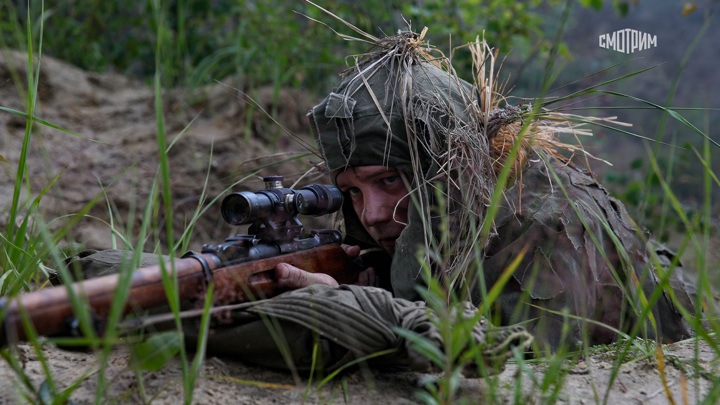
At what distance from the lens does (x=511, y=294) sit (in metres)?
2.26

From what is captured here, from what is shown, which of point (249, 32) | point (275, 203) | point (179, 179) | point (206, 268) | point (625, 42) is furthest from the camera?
point (249, 32)

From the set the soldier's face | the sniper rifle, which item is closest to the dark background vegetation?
the soldier's face

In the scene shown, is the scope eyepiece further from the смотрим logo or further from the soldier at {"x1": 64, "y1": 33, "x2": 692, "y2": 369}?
A: the смотрим logo

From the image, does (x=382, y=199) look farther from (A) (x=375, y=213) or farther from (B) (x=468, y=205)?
(B) (x=468, y=205)

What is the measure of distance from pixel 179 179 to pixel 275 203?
2.48 meters

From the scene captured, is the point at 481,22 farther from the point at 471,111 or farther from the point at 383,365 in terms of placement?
the point at 383,365

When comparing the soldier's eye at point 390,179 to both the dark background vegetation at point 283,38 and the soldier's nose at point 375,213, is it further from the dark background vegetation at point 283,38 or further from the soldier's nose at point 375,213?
the dark background vegetation at point 283,38

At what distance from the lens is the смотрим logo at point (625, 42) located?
3.30 m

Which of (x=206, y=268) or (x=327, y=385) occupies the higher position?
(x=206, y=268)

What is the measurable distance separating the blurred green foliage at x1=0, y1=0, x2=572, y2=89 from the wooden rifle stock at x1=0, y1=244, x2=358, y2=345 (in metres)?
2.43

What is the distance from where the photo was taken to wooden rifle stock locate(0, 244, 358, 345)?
1.38 m

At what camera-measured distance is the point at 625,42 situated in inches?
136

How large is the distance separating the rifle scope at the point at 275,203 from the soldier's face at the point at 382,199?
0.13 meters

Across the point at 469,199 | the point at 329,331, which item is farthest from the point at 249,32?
the point at 329,331
